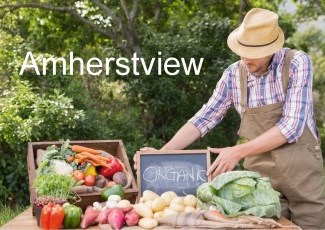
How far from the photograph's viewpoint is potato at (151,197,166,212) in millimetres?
3256

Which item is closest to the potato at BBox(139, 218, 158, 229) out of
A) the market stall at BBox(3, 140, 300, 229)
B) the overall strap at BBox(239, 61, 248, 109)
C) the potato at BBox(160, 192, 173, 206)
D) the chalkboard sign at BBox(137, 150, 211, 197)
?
the market stall at BBox(3, 140, 300, 229)

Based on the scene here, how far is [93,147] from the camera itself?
4.23 m

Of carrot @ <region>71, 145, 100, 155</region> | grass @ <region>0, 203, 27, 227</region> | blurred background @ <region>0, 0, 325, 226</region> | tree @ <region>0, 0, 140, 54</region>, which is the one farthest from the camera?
tree @ <region>0, 0, 140, 54</region>

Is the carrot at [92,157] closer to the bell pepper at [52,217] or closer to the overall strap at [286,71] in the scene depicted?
the bell pepper at [52,217]

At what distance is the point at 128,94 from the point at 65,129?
220cm

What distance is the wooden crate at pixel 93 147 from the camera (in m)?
3.58

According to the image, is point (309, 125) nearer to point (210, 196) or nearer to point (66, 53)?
point (210, 196)

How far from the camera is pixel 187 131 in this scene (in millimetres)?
4137

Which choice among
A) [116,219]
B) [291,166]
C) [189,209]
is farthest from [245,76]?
[116,219]

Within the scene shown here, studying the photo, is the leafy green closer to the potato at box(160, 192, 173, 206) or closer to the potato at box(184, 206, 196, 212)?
the potato at box(160, 192, 173, 206)

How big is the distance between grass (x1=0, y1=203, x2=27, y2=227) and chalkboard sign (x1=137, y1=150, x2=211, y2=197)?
11.6ft

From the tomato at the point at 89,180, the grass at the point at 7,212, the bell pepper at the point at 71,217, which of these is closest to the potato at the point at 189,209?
the bell pepper at the point at 71,217

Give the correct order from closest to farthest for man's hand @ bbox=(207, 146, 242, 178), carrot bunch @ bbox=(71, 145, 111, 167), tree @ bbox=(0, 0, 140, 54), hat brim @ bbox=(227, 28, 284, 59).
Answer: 1. man's hand @ bbox=(207, 146, 242, 178)
2. hat brim @ bbox=(227, 28, 284, 59)
3. carrot bunch @ bbox=(71, 145, 111, 167)
4. tree @ bbox=(0, 0, 140, 54)

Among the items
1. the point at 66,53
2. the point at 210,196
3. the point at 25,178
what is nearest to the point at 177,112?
the point at 66,53
